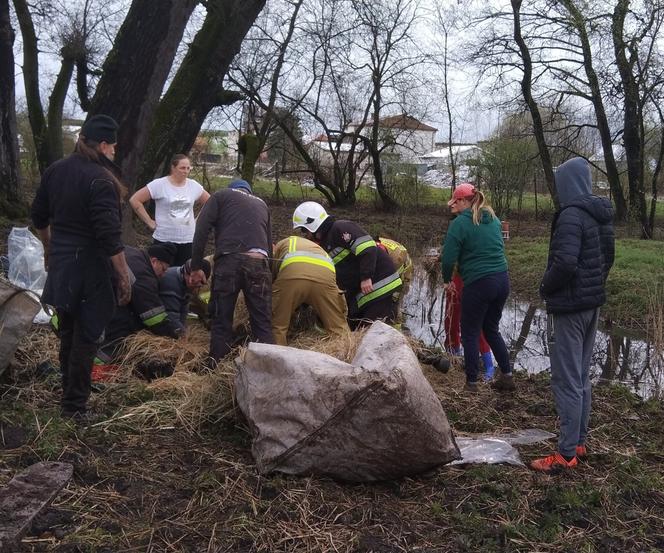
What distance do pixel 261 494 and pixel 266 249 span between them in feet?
7.54

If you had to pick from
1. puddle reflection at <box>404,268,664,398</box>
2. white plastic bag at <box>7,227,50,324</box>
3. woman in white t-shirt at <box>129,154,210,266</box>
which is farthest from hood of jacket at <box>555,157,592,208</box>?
white plastic bag at <box>7,227,50,324</box>

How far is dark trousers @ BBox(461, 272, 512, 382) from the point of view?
18.2ft

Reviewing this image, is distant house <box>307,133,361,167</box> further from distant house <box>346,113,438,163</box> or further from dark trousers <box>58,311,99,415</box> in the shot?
dark trousers <box>58,311,99,415</box>

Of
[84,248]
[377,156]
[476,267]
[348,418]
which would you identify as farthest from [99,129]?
[377,156]

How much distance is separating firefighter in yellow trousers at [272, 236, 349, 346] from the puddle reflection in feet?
10.2

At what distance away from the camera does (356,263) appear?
6215mm

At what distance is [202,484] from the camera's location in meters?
3.40

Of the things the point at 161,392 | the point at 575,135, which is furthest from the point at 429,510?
the point at 575,135

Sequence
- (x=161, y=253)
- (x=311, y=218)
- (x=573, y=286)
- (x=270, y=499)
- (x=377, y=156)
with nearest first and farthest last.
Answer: (x=270, y=499)
(x=573, y=286)
(x=161, y=253)
(x=311, y=218)
(x=377, y=156)

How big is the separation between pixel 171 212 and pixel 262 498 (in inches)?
148

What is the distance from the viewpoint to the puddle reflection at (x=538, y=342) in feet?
25.9

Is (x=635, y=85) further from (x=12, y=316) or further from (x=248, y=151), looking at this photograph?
(x=12, y=316)

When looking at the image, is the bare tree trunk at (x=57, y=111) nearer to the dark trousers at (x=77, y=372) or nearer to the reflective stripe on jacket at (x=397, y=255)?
the reflective stripe on jacket at (x=397, y=255)

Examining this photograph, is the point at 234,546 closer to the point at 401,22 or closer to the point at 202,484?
the point at 202,484
